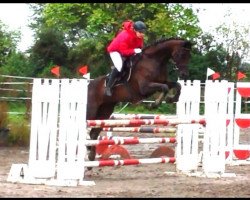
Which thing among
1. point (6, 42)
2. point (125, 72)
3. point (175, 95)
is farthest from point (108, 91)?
point (6, 42)

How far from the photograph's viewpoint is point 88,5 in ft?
95.8

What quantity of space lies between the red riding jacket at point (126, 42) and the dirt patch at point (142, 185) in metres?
1.69

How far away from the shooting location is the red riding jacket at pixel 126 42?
8555 mm

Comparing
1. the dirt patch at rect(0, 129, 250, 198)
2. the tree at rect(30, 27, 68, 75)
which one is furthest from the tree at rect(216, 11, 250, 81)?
the dirt patch at rect(0, 129, 250, 198)

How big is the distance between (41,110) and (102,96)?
2.20m

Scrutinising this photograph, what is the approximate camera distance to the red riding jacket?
28.1ft

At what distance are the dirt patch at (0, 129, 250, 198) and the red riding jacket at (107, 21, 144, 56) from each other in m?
1.69

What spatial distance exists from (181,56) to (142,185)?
86.1 inches

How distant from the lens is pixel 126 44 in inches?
342

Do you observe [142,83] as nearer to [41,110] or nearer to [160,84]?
[160,84]

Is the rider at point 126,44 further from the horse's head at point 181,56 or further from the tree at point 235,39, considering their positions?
the tree at point 235,39

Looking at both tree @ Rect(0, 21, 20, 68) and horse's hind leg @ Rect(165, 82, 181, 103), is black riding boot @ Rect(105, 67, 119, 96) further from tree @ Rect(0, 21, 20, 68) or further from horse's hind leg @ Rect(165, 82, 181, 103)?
tree @ Rect(0, 21, 20, 68)

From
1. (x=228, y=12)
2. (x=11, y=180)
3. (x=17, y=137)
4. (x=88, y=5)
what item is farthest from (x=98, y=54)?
(x=11, y=180)

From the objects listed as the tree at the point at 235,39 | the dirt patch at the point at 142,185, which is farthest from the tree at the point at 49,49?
the dirt patch at the point at 142,185
